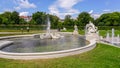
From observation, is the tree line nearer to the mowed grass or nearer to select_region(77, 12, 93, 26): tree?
select_region(77, 12, 93, 26): tree

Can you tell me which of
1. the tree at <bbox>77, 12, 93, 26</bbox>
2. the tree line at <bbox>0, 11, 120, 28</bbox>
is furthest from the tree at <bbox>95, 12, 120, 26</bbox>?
the tree at <bbox>77, 12, 93, 26</bbox>

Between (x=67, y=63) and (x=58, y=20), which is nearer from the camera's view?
(x=67, y=63)

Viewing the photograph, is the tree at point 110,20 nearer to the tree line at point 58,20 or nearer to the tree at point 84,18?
the tree line at point 58,20

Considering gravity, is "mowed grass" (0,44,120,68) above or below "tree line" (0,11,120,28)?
below

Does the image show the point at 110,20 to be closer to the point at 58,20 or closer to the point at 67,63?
the point at 58,20

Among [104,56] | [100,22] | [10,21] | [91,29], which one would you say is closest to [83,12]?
[100,22]

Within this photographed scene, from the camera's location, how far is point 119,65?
919 centimetres

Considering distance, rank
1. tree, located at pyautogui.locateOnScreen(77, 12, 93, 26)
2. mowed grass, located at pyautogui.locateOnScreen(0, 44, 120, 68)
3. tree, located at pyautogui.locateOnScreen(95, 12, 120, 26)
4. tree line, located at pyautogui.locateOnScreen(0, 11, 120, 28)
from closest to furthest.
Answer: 1. mowed grass, located at pyautogui.locateOnScreen(0, 44, 120, 68)
2. tree line, located at pyautogui.locateOnScreen(0, 11, 120, 28)
3. tree, located at pyautogui.locateOnScreen(77, 12, 93, 26)
4. tree, located at pyautogui.locateOnScreen(95, 12, 120, 26)

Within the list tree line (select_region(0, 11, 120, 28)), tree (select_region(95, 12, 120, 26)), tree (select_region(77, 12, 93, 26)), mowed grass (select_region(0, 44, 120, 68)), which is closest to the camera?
mowed grass (select_region(0, 44, 120, 68))

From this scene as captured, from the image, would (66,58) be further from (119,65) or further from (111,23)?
(111,23)

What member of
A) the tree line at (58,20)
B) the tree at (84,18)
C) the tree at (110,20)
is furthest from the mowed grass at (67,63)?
the tree at (110,20)

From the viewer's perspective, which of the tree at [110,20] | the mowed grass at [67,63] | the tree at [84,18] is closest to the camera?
the mowed grass at [67,63]

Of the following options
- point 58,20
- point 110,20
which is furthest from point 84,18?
point 110,20

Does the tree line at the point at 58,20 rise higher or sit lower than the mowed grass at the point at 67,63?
higher
